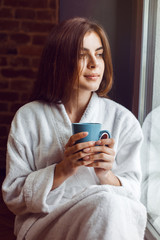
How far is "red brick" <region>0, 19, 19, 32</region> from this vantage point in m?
2.83

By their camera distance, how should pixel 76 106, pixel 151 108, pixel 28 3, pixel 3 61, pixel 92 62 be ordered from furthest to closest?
pixel 3 61, pixel 28 3, pixel 151 108, pixel 76 106, pixel 92 62

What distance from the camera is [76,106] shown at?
132cm

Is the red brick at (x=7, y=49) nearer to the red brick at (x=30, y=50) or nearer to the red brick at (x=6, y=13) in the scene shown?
the red brick at (x=30, y=50)

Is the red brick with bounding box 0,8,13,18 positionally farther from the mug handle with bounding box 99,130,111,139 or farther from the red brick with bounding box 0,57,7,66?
the mug handle with bounding box 99,130,111,139

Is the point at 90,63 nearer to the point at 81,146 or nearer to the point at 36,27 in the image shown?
the point at 81,146

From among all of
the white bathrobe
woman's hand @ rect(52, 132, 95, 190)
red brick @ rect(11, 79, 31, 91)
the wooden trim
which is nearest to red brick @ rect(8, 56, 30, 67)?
red brick @ rect(11, 79, 31, 91)

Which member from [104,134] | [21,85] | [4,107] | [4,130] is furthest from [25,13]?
[104,134]

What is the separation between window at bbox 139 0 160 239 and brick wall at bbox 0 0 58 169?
1.52 metres

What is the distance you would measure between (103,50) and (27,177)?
0.58 m

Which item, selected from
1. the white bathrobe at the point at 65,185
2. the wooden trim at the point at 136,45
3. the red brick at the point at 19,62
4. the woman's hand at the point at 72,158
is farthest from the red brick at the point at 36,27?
the woman's hand at the point at 72,158

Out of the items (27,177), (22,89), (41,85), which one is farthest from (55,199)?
(22,89)

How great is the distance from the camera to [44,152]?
1.25 metres

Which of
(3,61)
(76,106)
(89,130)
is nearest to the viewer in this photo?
(89,130)

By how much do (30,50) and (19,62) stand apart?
0.49ft
